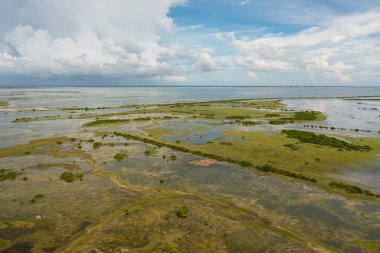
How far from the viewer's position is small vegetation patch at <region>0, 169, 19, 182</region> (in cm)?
3594

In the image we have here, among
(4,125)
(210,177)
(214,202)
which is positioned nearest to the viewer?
(214,202)

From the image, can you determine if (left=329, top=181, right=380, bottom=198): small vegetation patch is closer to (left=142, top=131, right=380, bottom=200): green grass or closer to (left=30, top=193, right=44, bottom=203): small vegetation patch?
(left=142, top=131, right=380, bottom=200): green grass

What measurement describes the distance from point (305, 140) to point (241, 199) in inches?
1293

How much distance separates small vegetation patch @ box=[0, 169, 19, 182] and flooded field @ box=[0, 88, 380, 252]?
0.37 feet

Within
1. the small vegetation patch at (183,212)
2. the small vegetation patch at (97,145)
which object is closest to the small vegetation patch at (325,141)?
the small vegetation patch at (183,212)

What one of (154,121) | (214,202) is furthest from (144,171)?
(154,121)

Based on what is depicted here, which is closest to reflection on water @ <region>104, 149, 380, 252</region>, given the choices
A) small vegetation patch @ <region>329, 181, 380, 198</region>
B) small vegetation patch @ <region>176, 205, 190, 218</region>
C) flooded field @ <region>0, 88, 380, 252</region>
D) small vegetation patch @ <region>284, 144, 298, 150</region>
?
flooded field @ <region>0, 88, 380, 252</region>

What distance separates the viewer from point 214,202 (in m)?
29.7

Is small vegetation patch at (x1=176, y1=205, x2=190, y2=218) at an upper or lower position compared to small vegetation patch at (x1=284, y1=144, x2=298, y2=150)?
lower

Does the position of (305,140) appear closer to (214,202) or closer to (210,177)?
(210,177)

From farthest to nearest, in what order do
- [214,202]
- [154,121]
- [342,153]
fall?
1. [154,121]
2. [342,153]
3. [214,202]

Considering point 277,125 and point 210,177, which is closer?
point 210,177

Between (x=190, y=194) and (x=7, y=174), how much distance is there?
2504 cm

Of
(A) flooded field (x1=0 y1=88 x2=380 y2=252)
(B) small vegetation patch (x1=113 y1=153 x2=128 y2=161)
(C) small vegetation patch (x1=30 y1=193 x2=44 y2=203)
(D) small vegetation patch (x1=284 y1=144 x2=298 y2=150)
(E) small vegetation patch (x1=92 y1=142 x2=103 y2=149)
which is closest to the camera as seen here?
(A) flooded field (x1=0 y1=88 x2=380 y2=252)
